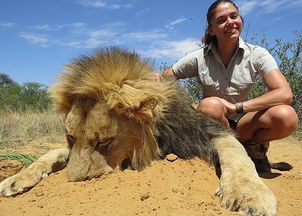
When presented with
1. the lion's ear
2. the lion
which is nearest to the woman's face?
the lion

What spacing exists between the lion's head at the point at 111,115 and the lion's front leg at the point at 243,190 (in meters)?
0.61

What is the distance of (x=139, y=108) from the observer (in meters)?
2.81

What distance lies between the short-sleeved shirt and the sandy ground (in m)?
1.18

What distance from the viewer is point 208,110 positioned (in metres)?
3.49

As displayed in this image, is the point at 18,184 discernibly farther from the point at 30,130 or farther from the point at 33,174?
the point at 30,130

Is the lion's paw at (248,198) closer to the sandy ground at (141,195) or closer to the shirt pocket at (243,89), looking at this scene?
the sandy ground at (141,195)

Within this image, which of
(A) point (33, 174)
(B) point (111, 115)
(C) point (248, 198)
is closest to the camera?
(C) point (248, 198)

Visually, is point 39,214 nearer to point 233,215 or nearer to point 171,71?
point 233,215

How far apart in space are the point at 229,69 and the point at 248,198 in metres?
2.01

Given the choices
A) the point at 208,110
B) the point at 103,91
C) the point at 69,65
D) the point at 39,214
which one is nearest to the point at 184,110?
the point at 208,110

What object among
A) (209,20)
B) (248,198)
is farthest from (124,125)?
(209,20)

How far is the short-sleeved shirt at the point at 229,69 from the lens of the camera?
3.79 meters

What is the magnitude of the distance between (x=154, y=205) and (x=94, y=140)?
0.77m

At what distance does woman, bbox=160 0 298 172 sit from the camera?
357cm
